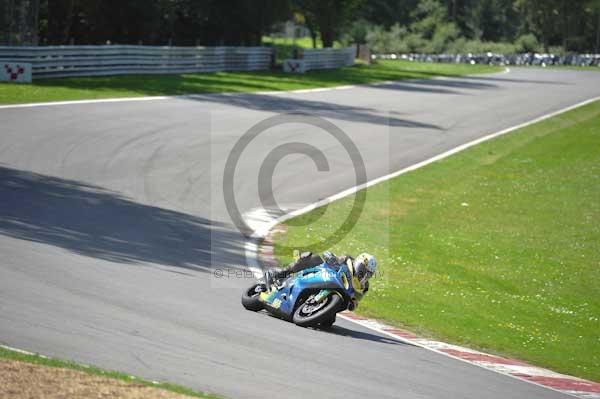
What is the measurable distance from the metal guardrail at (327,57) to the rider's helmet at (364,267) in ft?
141

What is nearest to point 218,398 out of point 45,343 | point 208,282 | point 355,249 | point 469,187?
point 45,343

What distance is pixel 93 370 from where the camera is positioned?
760 cm

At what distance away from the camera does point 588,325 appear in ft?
44.7

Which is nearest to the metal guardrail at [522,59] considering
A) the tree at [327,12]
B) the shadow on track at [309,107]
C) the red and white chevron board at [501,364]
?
the tree at [327,12]

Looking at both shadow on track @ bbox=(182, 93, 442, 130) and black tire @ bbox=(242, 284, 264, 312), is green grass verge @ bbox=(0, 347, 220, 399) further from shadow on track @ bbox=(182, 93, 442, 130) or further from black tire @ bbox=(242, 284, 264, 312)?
shadow on track @ bbox=(182, 93, 442, 130)

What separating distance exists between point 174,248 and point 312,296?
14.3 feet

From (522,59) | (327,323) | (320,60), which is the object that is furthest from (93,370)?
(522,59)

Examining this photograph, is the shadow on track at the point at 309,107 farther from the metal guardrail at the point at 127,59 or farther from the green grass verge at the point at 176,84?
the metal guardrail at the point at 127,59

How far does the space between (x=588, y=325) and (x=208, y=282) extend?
18.8ft

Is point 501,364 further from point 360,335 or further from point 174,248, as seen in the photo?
point 174,248

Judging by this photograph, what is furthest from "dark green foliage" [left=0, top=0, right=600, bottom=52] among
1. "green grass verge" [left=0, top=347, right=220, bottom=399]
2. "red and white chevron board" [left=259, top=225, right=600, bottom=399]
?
"green grass verge" [left=0, top=347, right=220, bottom=399]

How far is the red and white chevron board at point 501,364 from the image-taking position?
1026 cm

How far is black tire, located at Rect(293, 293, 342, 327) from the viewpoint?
34.0ft

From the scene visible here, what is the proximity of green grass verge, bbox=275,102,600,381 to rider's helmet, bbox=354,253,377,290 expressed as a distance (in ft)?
6.16
